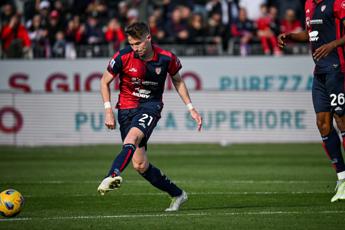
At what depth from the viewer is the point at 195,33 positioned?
2623 centimetres

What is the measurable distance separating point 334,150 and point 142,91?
106 inches

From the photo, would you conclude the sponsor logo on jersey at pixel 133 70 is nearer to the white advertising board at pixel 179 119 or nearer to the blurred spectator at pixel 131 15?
the white advertising board at pixel 179 119

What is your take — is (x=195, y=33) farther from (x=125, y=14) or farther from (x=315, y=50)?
(x=315, y=50)

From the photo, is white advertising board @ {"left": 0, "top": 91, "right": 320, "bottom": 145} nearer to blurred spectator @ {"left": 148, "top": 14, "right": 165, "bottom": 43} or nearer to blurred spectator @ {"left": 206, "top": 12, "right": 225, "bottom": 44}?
blurred spectator @ {"left": 148, "top": 14, "right": 165, "bottom": 43}

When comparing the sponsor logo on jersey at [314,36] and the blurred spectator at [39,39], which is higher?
the sponsor logo on jersey at [314,36]

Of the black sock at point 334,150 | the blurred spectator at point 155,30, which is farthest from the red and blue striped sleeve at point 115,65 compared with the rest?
the blurred spectator at point 155,30

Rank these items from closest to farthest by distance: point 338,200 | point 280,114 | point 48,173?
point 338,200, point 48,173, point 280,114

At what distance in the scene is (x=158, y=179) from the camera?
10.6 meters

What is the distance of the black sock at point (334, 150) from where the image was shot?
11656 mm

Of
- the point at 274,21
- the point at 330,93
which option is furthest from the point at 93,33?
the point at 330,93

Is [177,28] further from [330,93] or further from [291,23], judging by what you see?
[330,93]

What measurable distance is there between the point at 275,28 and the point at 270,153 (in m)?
5.18

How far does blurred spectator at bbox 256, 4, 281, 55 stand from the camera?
85.4 ft

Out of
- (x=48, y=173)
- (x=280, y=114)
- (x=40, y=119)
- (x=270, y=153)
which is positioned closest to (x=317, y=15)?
(x=48, y=173)
